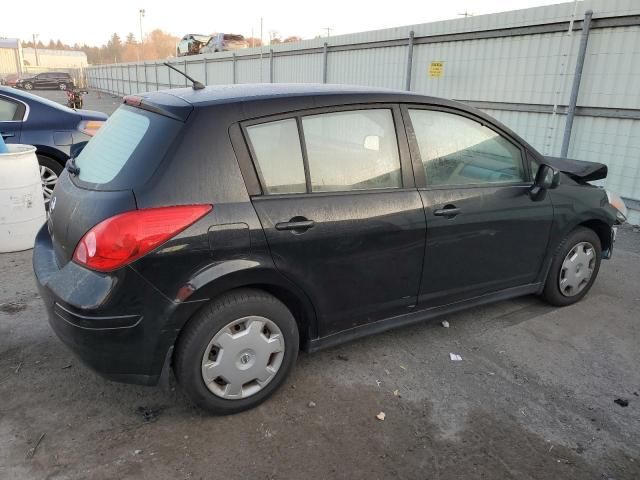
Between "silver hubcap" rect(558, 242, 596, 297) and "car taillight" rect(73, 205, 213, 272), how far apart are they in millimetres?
3093

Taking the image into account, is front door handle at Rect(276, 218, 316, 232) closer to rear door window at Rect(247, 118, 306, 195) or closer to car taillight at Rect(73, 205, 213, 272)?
rear door window at Rect(247, 118, 306, 195)

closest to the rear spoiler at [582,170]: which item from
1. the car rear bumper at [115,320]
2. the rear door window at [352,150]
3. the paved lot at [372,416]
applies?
the paved lot at [372,416]

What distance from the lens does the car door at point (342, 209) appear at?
2.69m

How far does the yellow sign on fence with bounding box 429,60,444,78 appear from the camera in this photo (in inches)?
360

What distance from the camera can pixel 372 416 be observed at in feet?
9.18

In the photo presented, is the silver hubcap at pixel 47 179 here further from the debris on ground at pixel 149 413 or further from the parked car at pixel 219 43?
the parked car at pixel 219 43

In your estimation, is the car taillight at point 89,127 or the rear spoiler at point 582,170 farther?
the car taillight at point 89,127

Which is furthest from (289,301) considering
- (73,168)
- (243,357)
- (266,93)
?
Result: (73,168)

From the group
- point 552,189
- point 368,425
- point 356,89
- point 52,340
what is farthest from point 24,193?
point 552,189

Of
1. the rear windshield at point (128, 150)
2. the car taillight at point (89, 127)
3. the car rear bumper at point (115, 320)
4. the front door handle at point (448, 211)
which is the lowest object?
the car rear bumper at point (115, 320)

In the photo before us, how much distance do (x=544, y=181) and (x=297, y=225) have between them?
1941 millimetres

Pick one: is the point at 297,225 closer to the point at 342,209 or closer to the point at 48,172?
the point at 342,209

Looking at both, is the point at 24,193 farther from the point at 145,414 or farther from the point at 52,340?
the point at 145,414

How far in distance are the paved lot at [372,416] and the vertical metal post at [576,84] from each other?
433cm
